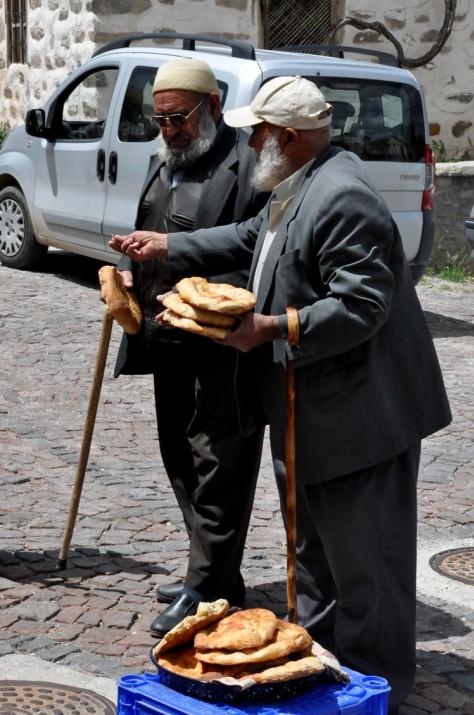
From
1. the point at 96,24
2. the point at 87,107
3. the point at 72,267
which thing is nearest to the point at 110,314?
the point at 72,267

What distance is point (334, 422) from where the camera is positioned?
13.0ft

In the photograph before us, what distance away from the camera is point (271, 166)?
4.01m

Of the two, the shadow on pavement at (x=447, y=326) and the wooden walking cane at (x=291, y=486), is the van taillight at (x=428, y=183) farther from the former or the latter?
the wooden walking cane at (x=291, y=486)

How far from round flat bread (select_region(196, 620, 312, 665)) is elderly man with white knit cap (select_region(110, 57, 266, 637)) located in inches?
58.7

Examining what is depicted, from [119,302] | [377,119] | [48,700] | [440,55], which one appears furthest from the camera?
[440,55]

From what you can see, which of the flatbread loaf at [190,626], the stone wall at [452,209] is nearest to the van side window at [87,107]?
the stone wall at [452,209]

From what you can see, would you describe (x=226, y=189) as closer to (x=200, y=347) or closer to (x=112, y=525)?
(x=200, y=347)

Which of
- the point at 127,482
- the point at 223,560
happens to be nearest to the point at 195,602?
the point at 223,560

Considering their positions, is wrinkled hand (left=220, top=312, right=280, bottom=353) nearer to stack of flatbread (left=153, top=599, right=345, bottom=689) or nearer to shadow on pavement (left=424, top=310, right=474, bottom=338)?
stack of flatbread (left=153, top=599, right=345, bottom=689)

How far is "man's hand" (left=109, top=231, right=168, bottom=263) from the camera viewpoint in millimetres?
4672

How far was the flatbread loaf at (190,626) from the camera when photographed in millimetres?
3506

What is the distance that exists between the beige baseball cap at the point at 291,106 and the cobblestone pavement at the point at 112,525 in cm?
188

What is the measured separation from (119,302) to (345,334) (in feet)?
4.37

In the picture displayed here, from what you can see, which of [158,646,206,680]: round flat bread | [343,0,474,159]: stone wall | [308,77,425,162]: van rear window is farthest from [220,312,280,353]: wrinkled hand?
[343,0,474,159]: stone wall
